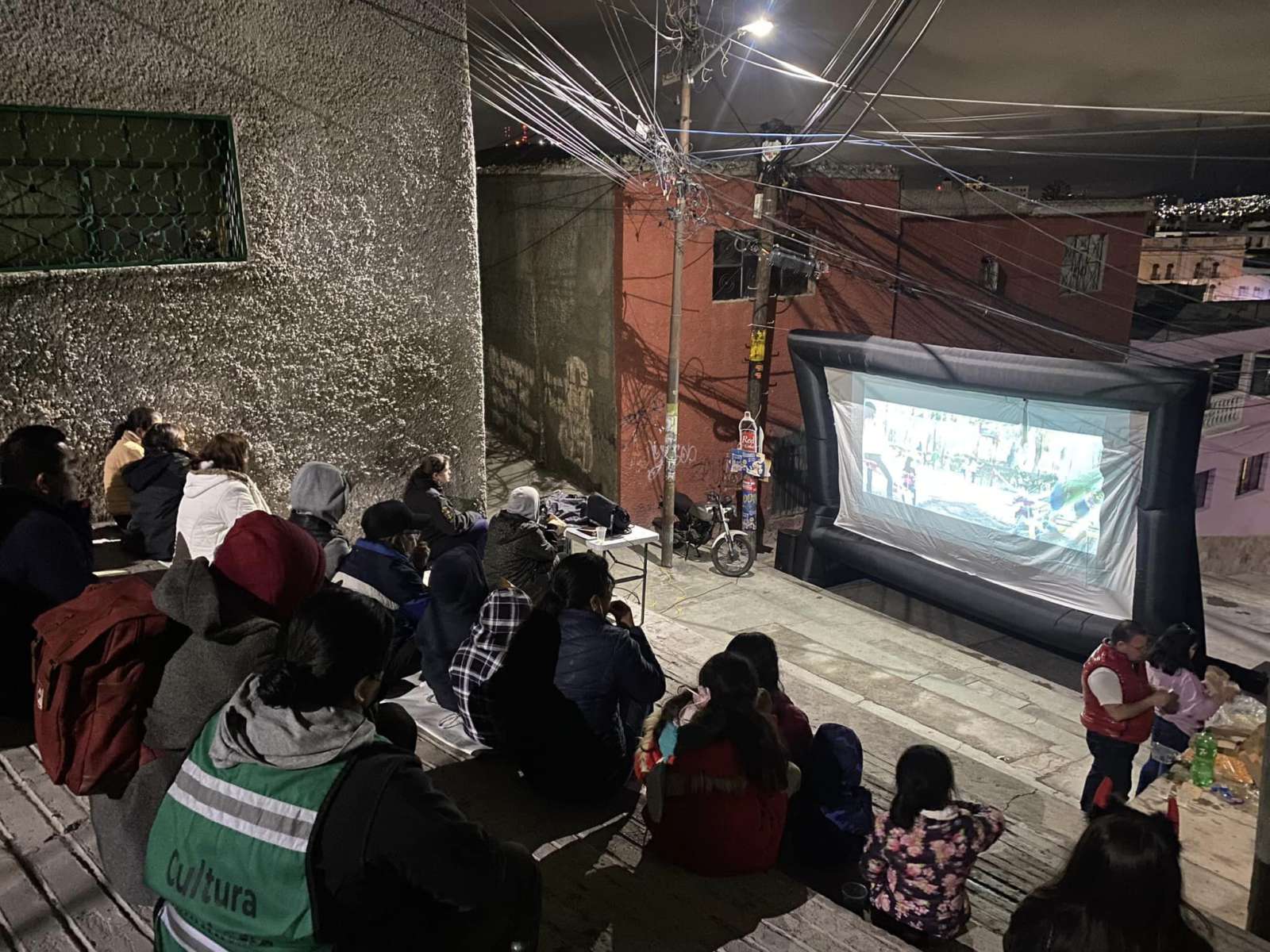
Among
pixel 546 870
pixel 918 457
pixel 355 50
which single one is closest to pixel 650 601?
pixel 918 457

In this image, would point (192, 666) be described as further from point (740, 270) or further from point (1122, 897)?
point (740, 270)

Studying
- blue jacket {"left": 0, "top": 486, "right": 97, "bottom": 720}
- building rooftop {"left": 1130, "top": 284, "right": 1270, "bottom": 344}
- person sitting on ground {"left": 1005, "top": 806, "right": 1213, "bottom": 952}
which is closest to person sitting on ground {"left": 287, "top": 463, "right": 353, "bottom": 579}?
blue jacket {"left": 0, "top": 486, "right": 97, "bottom": 720}

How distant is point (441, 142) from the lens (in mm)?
6262

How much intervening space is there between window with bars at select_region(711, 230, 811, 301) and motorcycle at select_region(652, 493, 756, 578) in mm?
3564

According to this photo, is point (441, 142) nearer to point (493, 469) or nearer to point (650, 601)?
point (650, 601)

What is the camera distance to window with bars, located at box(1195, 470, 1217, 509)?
21.3 meters

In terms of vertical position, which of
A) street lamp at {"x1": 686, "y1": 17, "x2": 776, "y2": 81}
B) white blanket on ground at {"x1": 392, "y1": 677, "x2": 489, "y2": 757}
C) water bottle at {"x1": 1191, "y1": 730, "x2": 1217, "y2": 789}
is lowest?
water bottle at {"x1": 1191, "y1": 730, "x2": 1217, "y2": 789}

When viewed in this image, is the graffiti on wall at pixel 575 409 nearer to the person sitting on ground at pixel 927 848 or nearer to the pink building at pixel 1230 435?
the person sitting on ground at pixel 927 848

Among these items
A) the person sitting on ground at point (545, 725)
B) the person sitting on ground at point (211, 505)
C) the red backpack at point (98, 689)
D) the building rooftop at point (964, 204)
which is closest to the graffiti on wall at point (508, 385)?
the building rooftop at point (964, 204)

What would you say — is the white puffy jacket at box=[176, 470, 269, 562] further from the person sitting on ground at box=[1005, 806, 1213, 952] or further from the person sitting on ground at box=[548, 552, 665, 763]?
the person sitting on ground at box=[1005, 806, 1213, 952]

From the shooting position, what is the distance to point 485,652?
12.1ft

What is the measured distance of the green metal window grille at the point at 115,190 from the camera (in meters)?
4.98

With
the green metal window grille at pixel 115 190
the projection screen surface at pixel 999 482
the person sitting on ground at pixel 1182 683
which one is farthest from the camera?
the projection screen surface at pixel 999 482

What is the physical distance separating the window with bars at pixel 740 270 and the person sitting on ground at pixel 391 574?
10902 millimetres
